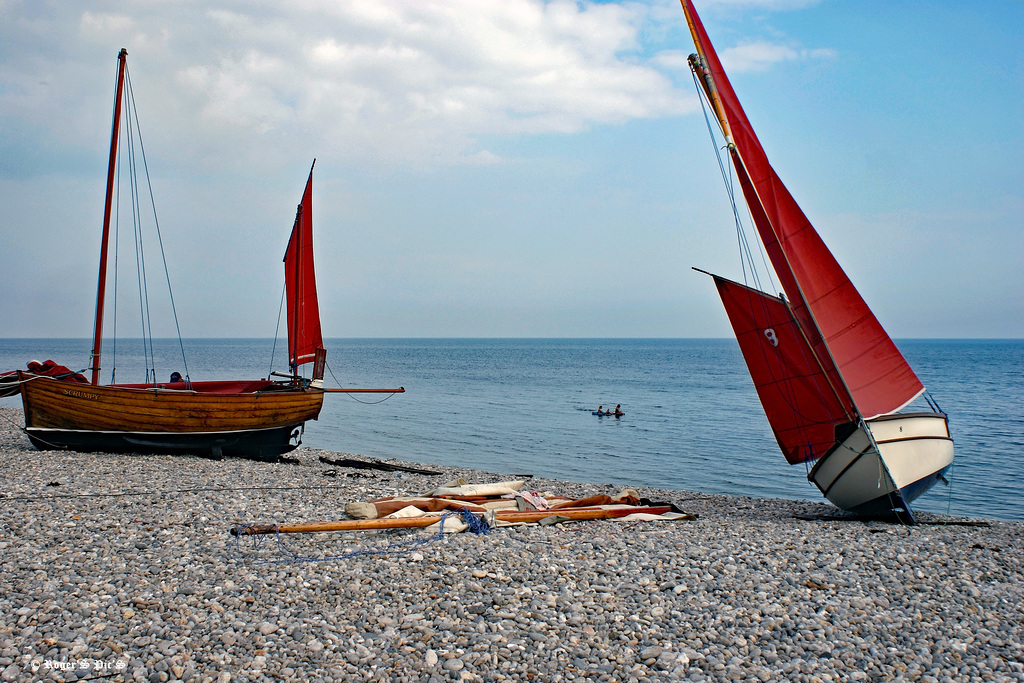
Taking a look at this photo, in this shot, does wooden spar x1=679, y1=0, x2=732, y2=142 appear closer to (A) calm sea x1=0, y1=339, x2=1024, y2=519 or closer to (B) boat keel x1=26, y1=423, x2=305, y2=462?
(A) calm sea x1=0, y1=339, x2=1024, y2=519

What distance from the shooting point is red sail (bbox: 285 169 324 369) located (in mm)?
22312

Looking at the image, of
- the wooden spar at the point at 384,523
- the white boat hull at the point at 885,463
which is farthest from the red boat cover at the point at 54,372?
the white boat hull at the point at 885,463

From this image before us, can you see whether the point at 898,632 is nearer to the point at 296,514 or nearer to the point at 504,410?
the point at 296,514

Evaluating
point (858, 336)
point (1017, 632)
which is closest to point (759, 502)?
point (858, 336)

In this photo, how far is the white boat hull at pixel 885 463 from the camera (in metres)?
13.2

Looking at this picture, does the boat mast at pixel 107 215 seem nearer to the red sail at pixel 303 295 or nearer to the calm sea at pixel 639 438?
the red sail at pixel 303 295

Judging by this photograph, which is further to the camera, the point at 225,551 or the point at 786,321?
the point at 786,321

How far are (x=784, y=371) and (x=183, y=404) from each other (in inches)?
577

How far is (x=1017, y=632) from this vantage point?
779cm

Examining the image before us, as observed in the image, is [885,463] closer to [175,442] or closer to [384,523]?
[384,523]

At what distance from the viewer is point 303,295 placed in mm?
22391

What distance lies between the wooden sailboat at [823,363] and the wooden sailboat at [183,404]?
12.8m

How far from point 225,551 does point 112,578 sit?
1396 millimetres

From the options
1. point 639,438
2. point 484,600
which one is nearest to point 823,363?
point 484,600
